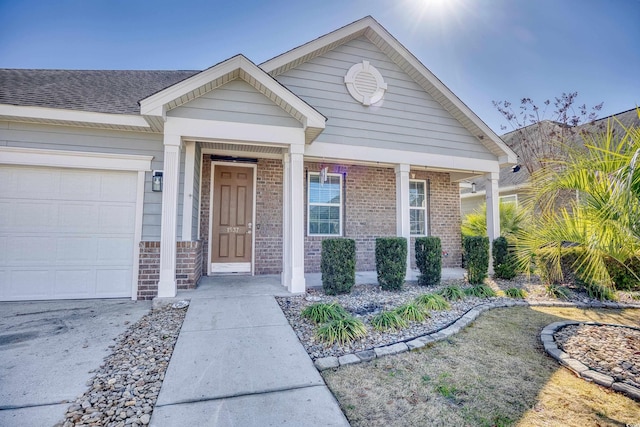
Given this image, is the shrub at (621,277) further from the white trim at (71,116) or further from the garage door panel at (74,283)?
the garage door panel at (74,283)

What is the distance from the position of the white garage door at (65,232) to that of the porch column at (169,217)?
0.91m

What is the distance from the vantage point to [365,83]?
267 inches

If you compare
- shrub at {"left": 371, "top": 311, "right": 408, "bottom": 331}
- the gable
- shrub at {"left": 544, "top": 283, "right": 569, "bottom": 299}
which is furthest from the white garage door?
shrub at {"left": 544, "top": 283, "right": 569, "bottom": 299}

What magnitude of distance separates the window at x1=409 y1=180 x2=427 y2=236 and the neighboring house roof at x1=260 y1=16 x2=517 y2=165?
2043mm

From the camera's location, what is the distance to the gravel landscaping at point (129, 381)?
6.57ft

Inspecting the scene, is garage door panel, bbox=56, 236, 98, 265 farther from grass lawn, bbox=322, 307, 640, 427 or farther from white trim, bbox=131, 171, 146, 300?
grass lawn, bbox=322, 307, 640, 427

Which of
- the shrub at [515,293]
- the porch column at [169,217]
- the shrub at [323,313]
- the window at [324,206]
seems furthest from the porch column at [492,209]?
the porch column at [169,217]

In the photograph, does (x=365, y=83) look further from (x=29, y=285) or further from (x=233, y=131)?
(x=29, y=285)

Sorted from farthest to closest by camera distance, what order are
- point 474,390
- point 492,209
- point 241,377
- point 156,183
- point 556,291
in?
point 492,209
point 556,291
point 156,183
point 241,377
point 474,390

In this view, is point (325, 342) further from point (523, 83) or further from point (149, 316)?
point (523, 83)

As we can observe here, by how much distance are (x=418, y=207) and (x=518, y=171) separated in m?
6.02


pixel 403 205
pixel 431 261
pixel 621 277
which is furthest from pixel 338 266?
pixel 621 277

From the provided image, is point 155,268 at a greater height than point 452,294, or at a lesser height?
greater

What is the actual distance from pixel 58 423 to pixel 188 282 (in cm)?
327
